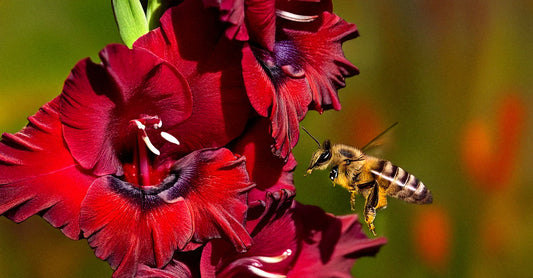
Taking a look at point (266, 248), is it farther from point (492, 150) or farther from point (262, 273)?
point (492, 150)

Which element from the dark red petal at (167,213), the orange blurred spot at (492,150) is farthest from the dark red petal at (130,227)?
the orange blurred spot at (492,150)

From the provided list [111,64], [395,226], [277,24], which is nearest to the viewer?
[111,64]

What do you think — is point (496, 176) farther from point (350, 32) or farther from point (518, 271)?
point (350, 32)

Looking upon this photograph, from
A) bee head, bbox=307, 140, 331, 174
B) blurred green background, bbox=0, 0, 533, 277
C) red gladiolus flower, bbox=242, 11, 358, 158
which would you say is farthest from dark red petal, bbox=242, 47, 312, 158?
blurred green background, bbox=0, 0, 533, 277

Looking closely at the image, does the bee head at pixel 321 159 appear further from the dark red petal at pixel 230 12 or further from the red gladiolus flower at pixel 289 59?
the dark red petal at pixel 230 12

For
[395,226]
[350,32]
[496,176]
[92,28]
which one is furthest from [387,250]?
[350,32]

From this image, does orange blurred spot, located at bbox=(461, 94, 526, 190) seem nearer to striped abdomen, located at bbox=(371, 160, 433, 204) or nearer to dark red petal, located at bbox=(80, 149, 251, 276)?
striped abdomen, located at bbox=(371, 160, 433, 204)
